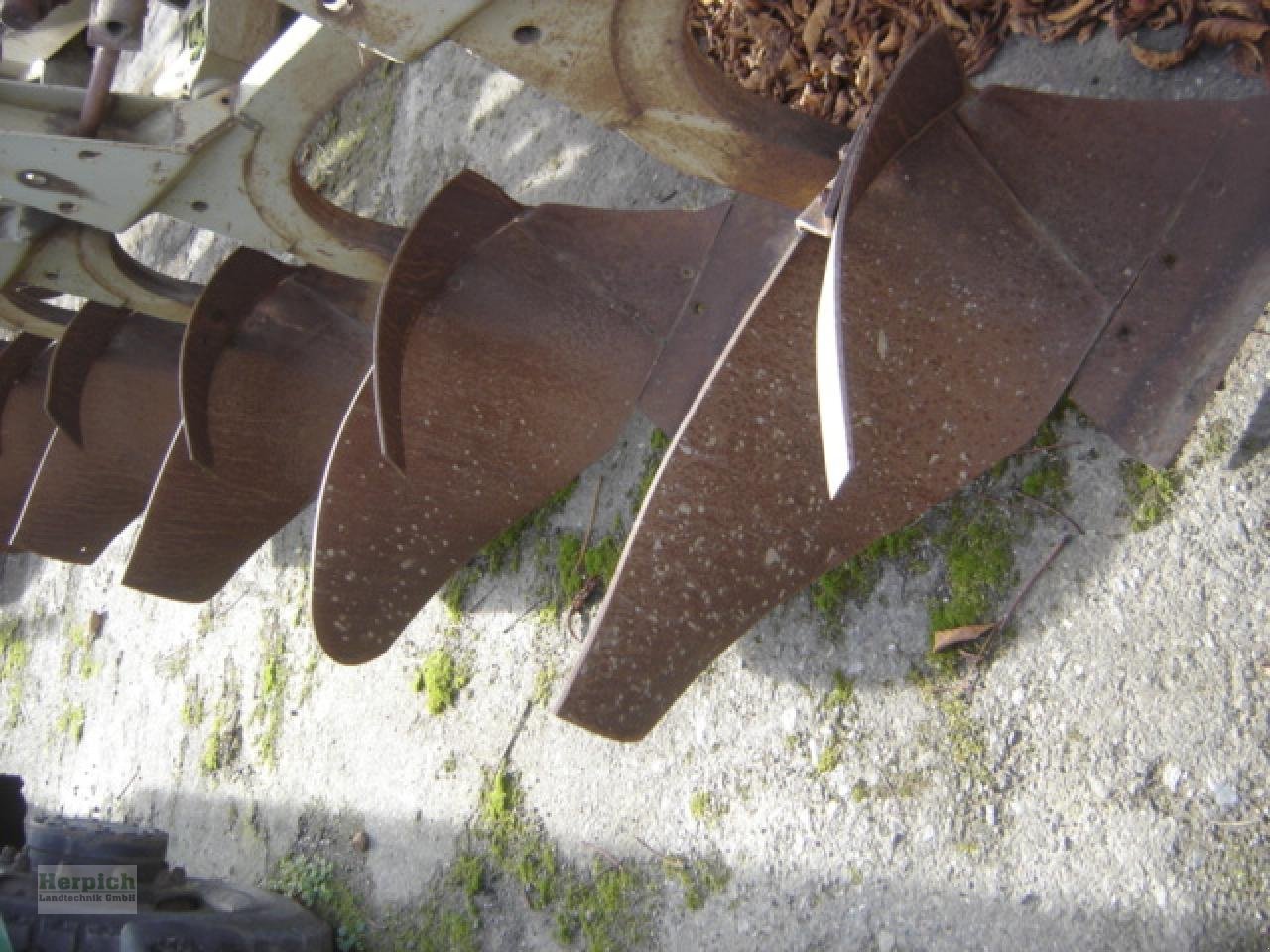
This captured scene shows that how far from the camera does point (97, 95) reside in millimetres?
1799

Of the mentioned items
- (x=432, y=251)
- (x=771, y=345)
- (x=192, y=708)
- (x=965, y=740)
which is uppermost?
(x=771, y=345)

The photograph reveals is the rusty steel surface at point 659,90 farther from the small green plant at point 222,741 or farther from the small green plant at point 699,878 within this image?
the small green plant at point 222,741

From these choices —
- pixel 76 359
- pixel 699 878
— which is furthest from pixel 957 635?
pixel 76 359

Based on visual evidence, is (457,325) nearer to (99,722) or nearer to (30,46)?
(30,46)

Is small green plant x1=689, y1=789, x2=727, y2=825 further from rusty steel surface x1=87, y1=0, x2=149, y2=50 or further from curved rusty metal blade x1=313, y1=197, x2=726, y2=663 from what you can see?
rusty steel surface x1=87, y1=0, x2=149, y2=50

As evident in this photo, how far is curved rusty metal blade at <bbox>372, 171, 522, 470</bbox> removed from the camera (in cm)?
176

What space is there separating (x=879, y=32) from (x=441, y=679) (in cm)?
141

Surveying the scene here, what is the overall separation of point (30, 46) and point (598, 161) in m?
1.13

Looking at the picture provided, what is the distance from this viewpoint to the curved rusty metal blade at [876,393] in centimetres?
142

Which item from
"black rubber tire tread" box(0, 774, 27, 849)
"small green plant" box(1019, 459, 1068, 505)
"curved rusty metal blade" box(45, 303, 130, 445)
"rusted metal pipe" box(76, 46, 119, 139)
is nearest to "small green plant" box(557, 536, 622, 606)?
"small green plant" box(1019, 459, 1068, 505)

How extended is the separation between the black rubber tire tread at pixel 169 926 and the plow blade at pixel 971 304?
1138mm

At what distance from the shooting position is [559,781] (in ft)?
6.70

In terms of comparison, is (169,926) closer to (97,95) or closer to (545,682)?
(545,682)

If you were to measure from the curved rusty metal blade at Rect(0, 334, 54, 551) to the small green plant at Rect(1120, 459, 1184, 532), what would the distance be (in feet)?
8.63
